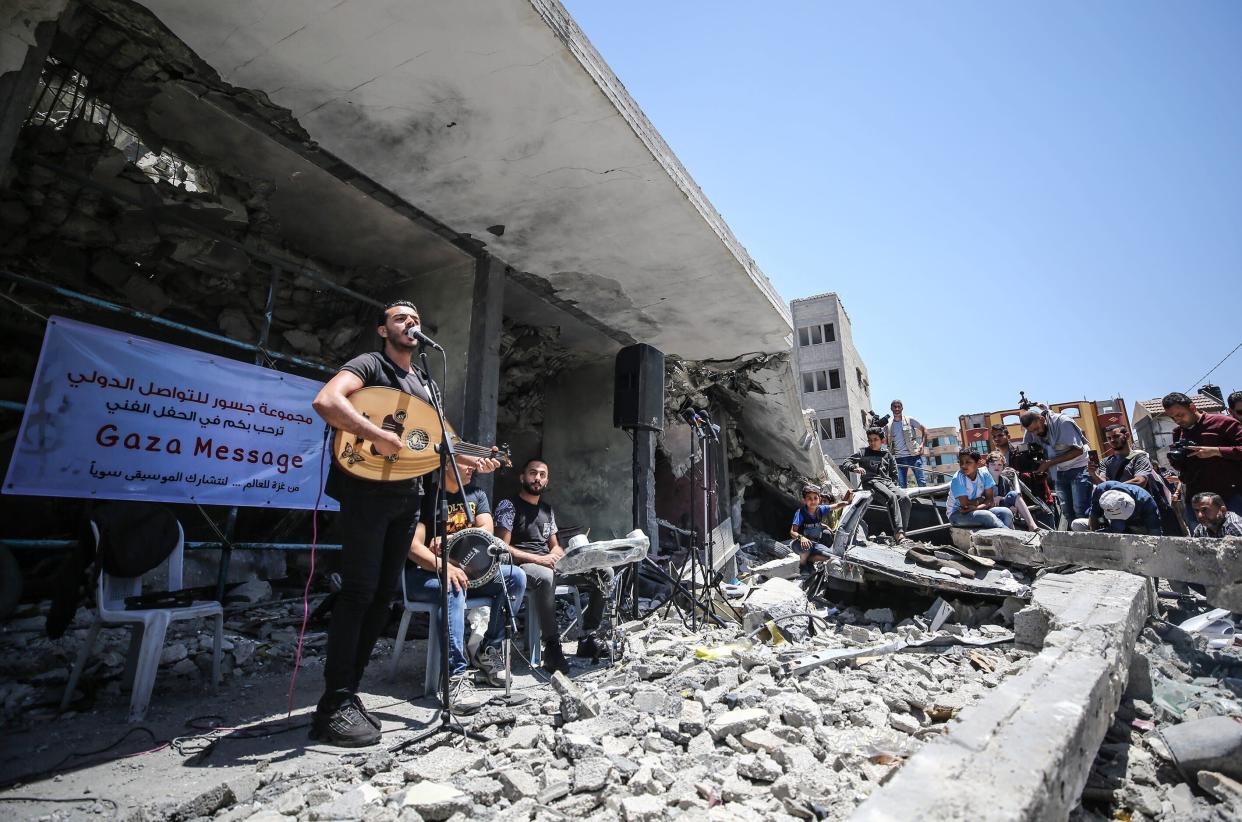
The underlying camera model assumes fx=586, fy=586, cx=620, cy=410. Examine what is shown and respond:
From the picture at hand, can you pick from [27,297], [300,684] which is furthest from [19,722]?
[27,297]

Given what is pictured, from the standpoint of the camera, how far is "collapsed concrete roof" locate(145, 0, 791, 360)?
3.10 m

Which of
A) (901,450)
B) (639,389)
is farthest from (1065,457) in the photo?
(639,389)

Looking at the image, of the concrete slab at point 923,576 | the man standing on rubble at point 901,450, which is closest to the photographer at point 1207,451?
the concrete slab at point 923,576

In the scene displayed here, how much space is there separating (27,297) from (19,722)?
3.20 m

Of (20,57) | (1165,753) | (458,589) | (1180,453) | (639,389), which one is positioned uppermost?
(20,57)

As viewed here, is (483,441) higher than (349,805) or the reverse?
higher

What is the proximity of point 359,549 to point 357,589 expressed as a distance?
0.16 metres

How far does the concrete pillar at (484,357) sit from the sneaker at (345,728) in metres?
2.60

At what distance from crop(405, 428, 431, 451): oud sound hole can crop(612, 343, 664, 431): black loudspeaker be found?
10.7 feet

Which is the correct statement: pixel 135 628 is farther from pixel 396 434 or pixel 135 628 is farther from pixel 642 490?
pixel 642 490

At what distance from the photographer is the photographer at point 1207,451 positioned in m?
4.92

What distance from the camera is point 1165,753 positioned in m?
2.22

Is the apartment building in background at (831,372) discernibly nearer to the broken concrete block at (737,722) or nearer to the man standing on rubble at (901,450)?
the man standing on rubble at (901,450)

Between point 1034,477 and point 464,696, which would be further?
point 1034,477
